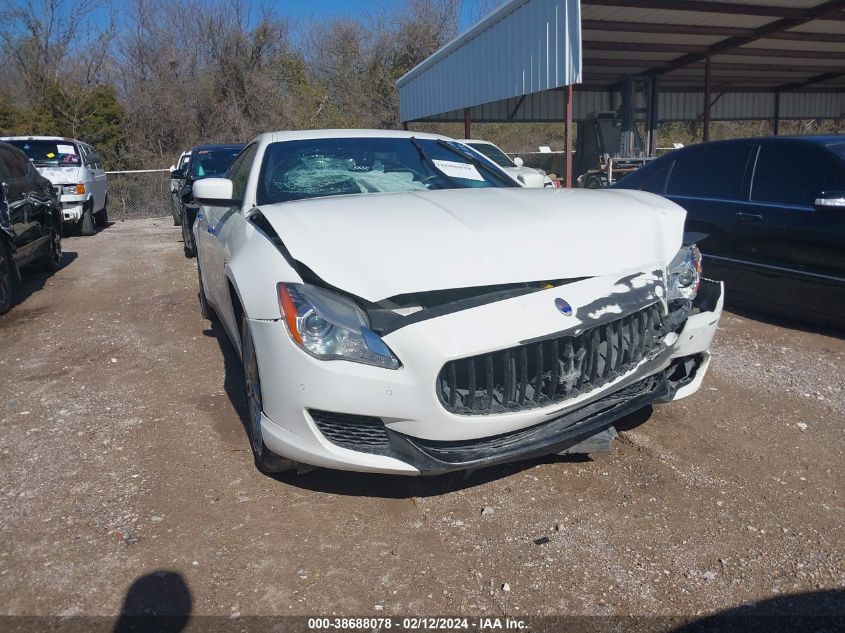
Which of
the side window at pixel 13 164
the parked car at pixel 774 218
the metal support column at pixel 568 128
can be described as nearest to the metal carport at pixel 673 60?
the metal support column at pixel 568 128

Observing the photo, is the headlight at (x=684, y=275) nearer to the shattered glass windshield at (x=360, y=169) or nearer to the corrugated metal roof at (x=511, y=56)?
the shattered glass windshield at (x=360, y=169)

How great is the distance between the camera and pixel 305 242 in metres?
2.98

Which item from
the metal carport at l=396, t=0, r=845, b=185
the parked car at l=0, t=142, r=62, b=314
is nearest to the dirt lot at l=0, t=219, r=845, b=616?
the parked car at l=0, t=142, r=62, b=314

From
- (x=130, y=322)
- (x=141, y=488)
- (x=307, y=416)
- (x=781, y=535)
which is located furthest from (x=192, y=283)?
(x=781, y=535)

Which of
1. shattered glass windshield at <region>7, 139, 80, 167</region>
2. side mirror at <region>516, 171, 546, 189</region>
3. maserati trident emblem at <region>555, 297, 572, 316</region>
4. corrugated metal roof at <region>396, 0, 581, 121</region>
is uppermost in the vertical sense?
corrugated metal roof at <region>396, 0, 581, 121</region>

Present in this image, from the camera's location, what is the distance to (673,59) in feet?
60.2

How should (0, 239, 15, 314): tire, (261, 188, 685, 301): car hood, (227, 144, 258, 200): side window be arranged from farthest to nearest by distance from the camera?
(0, 239, 15, 314): tire, (227, 144, 258, 200): side window, (261, 188, 685, 301): car hood

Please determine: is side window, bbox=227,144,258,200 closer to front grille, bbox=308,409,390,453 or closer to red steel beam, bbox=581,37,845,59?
front grille, bbox=308,409,390,453

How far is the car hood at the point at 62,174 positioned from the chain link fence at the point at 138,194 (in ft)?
19.6

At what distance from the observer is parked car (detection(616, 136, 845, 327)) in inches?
206

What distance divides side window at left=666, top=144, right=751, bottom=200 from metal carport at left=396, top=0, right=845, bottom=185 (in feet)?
16.3

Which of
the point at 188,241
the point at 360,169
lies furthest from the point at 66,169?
the point at 360,169

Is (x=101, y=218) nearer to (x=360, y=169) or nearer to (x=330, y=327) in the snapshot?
(x=360, y=169)

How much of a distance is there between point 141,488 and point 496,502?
1.63 meters
